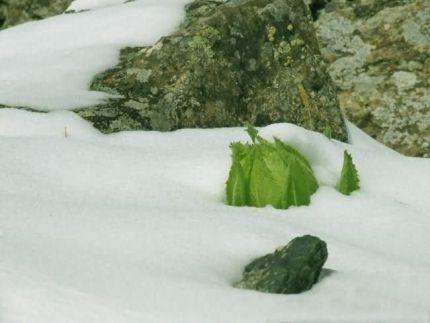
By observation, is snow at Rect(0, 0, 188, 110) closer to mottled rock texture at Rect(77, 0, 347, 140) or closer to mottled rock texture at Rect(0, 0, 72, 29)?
mottled rock texture at Rect(77, 0, 347, 140)

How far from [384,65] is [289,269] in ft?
13.7

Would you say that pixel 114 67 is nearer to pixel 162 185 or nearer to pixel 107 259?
pixel 162 185

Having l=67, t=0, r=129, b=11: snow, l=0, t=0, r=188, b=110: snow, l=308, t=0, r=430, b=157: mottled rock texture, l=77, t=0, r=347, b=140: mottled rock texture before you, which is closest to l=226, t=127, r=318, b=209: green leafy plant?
l=77, t=0, r=347, b=140: mottled rock texture

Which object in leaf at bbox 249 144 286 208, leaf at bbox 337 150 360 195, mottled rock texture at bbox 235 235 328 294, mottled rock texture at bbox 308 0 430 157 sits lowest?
mottled rock texture at bbox 308 0 430 157

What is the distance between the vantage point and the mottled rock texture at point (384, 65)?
6109 mm

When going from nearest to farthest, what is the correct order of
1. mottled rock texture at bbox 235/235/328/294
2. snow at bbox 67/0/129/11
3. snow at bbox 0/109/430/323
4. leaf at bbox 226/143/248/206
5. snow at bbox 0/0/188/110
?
1. snow at bbox 0/109/430/323
2. mottled rock texture at bbox 235/235/328/294
3. leaf at bbox 226/143/248/206
4. snow at bbox 0/0/188/110
5. snow at bbox 67/0/129/11

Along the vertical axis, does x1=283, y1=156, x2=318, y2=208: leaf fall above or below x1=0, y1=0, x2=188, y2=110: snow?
below

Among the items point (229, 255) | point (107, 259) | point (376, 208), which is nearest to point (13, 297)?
point (107, 259)

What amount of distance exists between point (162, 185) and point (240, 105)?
1.38 metres

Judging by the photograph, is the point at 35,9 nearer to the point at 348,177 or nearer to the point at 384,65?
the point at 384,65

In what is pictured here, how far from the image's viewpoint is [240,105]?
14.6ft

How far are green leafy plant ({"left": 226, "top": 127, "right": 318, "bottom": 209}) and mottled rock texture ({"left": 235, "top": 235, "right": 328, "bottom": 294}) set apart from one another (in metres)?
0.68

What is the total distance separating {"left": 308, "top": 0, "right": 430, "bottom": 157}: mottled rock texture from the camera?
6.11 meters

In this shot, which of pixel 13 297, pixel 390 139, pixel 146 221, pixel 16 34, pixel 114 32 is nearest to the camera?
pixel 13 297
